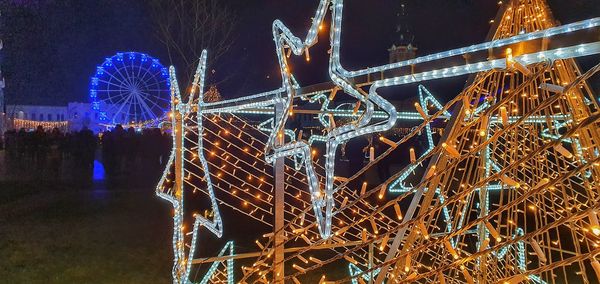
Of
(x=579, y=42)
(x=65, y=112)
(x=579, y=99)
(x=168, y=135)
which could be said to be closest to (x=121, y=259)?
(x=579, y=99)

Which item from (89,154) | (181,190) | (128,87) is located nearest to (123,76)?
(128,87)

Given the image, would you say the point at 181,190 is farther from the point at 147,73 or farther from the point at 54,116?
the point at 54,116

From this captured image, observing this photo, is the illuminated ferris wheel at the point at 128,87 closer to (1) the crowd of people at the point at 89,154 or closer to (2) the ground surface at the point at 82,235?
(1) the crowd of people at the point at 89,154

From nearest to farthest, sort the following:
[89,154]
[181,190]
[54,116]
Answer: [181,190], [89,154], [54,116]

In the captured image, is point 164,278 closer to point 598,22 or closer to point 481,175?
point 481,175

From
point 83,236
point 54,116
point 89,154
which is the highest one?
point 54,116

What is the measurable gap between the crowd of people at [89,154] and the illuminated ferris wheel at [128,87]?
16.4ft

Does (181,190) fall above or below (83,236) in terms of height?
above

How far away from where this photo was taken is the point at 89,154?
43.9ft

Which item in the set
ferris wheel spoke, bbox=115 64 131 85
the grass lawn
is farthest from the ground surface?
ferris wheel spoke, bbox=115 64 131 85

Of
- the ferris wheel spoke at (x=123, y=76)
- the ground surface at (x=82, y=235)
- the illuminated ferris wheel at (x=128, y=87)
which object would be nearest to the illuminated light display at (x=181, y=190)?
the ground surface at (x=82, y=235)

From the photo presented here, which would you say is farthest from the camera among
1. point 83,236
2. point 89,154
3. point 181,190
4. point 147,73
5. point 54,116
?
point 54,116

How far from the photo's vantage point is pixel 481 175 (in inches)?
101

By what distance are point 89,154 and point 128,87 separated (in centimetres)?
817
